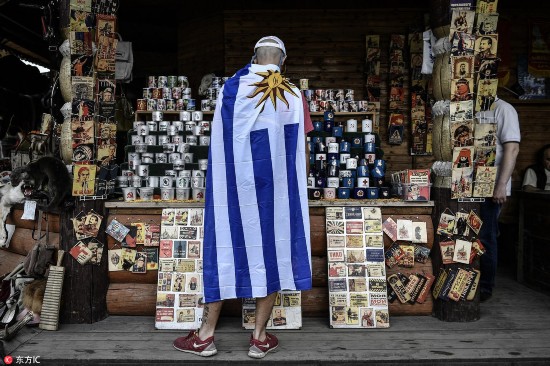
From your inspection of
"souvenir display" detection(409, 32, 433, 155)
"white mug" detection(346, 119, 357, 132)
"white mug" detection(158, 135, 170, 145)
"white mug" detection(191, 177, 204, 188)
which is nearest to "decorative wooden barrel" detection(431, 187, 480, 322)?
"white mug" detection(346, 119, 357, 132)

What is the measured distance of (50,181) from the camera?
13.0ft

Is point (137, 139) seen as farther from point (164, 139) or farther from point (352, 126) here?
point (352, 126)

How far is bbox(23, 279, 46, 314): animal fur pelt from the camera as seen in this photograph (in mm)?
3938

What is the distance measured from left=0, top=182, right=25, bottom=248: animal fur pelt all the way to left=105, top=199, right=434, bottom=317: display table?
1.60m

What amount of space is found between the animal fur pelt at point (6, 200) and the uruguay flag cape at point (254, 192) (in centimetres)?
288

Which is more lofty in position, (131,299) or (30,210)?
A: (30,210)

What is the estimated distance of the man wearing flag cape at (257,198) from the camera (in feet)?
10.8

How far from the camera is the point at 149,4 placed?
25.8 ft

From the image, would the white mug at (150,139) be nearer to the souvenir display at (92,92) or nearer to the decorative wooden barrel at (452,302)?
the souvenir display at (92,92)

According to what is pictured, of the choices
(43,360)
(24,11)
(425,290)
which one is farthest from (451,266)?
(24,11)

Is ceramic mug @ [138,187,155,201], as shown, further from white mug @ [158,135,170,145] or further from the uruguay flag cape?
the uruguay flag cape

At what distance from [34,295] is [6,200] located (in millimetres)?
1697

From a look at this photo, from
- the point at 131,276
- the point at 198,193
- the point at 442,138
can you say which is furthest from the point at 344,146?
the point at 131,276

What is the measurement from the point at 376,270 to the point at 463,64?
1868 millimetres
